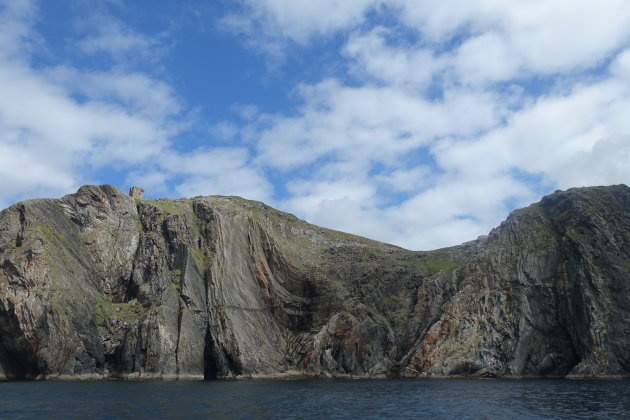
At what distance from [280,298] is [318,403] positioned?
2808 inches

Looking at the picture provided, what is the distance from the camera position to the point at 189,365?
4136 inches

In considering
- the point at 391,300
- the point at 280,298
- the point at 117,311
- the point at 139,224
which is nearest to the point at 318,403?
the point at 117,311

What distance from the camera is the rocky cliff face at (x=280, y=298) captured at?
99.6m

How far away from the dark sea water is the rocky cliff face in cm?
2972

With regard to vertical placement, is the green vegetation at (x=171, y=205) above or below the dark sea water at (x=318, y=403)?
above

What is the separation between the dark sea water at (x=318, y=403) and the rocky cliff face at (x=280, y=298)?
2972 centimetres

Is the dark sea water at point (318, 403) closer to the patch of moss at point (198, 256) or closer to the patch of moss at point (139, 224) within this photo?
the patch of moss at point (198, 256)

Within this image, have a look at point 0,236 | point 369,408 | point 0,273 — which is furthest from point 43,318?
point 369,408

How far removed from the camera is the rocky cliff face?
99625 mm

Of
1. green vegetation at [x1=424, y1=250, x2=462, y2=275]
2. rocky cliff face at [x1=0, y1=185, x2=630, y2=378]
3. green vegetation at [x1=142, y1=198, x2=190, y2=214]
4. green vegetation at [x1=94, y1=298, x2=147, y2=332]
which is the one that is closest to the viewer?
rocky cliff face at [x1=0, y1=185, x2=630, y2=378]

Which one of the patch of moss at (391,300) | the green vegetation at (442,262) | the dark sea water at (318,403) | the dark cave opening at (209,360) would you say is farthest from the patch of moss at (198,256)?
the green vegetation at (442,262)

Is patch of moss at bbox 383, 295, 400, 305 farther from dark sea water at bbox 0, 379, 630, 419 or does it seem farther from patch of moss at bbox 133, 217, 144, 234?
patch of moss at bbox 133, 217, 144, 234

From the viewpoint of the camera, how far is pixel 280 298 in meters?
128

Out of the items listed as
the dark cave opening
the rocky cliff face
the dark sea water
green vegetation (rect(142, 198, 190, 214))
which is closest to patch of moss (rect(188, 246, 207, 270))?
the rocky cliff face
